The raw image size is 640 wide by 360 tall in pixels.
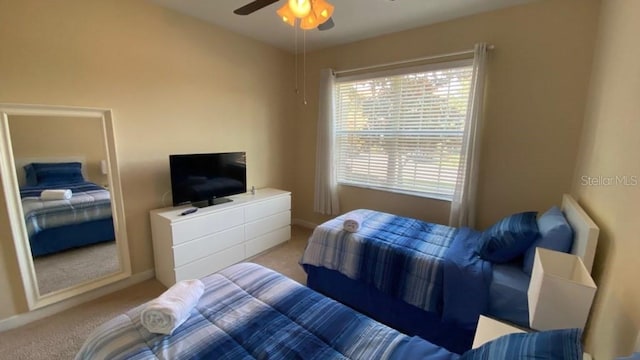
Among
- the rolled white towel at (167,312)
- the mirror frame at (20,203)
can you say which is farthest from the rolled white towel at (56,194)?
the rolled white towel at (167,312)

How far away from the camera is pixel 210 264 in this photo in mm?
2686

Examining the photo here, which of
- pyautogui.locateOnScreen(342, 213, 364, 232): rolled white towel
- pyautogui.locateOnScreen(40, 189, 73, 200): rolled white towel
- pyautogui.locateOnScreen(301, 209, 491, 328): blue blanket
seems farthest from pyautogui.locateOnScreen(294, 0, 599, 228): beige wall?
pyautogui.locateOnScreen(40, 189, 73, 200): rolled white towel

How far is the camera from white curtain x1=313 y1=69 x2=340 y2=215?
3537mm

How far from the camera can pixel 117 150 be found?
2.34 m

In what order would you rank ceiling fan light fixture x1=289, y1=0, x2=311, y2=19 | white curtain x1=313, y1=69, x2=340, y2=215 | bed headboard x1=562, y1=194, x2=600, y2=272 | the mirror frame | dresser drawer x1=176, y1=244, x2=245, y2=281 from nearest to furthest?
bed headboard x1=562, y1=194, x2=600, y2=272 → ceiling fan light fixture x1=289, y1=0, x2=311, y2=19 → the mirror frame → dresser drawer x1=176, y1=244, x2=245, y2=281 → white curtain x1=313, y1=69, x2=340, y2=215

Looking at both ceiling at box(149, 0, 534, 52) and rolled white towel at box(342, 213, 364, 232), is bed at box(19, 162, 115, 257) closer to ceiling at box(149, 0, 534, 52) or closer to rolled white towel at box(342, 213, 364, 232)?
ceiling at box(149, 0, 534, 52)

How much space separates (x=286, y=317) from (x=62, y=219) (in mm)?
2173

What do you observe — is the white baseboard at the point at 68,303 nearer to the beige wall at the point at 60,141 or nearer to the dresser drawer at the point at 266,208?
the beige wall at the point at 60,141

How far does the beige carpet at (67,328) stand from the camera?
1.75 m

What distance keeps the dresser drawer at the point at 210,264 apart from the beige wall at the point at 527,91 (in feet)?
7.47

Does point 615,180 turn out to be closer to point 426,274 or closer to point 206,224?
point 426,274

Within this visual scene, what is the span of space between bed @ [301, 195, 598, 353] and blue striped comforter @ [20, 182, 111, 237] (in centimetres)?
187

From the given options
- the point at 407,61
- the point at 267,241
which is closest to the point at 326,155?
the point at 267,241

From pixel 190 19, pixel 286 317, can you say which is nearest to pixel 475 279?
pixel 286 317
